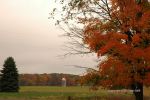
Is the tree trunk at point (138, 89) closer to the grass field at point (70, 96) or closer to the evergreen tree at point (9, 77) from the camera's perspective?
the grass field at point (70, 96)

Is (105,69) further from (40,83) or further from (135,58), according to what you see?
(40,83)

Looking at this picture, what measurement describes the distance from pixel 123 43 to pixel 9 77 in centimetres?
5739

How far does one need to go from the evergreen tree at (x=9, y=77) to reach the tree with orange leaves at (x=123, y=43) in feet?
178

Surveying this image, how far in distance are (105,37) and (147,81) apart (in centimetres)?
378

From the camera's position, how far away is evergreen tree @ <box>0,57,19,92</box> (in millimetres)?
82125

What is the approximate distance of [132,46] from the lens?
2783 centimetres

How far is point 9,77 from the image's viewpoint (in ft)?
273

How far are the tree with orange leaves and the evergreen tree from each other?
54129mm

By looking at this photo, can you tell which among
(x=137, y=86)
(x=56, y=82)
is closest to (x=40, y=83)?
(x=56, y=82)

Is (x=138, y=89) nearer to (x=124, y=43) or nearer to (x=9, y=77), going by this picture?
(x=124, y=43)

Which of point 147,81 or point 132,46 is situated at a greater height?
point 132,46

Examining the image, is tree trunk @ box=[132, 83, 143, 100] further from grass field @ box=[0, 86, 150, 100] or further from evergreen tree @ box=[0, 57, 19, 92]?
evergreen tree @ box=[0, 57, 19, 92]

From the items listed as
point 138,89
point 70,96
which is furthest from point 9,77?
point 138,89

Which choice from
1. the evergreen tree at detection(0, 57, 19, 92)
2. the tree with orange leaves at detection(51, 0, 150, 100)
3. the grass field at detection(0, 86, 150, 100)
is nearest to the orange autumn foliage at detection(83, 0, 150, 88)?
the tree with orange leaves at detection(51, 0, 150, 100)
